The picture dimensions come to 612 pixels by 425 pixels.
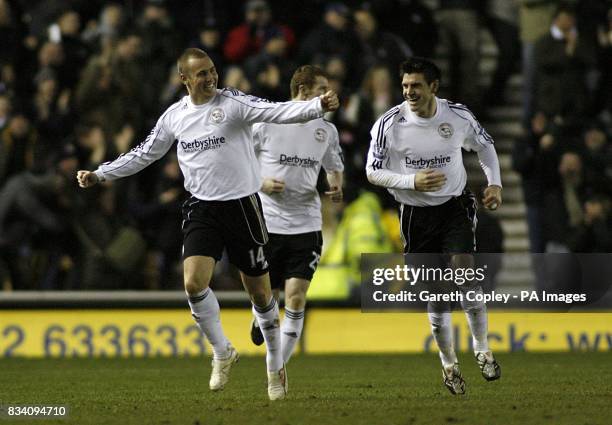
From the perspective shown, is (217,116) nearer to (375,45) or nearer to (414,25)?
(375,45)

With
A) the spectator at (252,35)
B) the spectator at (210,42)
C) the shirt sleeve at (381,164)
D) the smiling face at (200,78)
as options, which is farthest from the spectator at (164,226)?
the smiling face at (200,78)

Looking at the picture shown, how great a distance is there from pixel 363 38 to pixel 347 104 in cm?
141

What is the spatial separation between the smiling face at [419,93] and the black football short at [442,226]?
0.70m

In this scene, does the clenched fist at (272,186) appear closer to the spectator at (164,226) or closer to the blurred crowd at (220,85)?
the blurred crowd at (220,85)

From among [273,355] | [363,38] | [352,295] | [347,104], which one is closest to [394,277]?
[352,295]

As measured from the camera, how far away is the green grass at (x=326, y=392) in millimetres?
9070

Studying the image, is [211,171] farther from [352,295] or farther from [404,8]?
[404,8]

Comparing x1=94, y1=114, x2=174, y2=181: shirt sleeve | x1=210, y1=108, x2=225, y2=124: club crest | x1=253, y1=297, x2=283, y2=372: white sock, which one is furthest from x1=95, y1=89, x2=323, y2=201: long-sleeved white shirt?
x1=253, y1=297, x2=283, y2=372: white sock

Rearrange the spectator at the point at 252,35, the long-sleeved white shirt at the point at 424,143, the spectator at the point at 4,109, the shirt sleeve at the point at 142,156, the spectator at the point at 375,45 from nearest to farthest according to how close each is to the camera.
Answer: the shirt sleeve at the point at 142,156
the long-sleeved white shirt at the point at 424,143
the spectator at the point at 4,109
the spectator at the point at 375,45
the spectator at the point at 252,35

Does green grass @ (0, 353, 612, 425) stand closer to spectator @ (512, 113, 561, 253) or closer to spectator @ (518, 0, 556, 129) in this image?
spectator @ (512, 113, 561, 253)

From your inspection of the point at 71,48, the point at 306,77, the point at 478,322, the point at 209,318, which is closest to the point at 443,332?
the point at 478,322

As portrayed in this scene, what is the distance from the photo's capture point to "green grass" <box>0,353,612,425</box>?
9070 mm

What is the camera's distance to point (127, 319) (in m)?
15.9

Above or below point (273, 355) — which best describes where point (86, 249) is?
below
